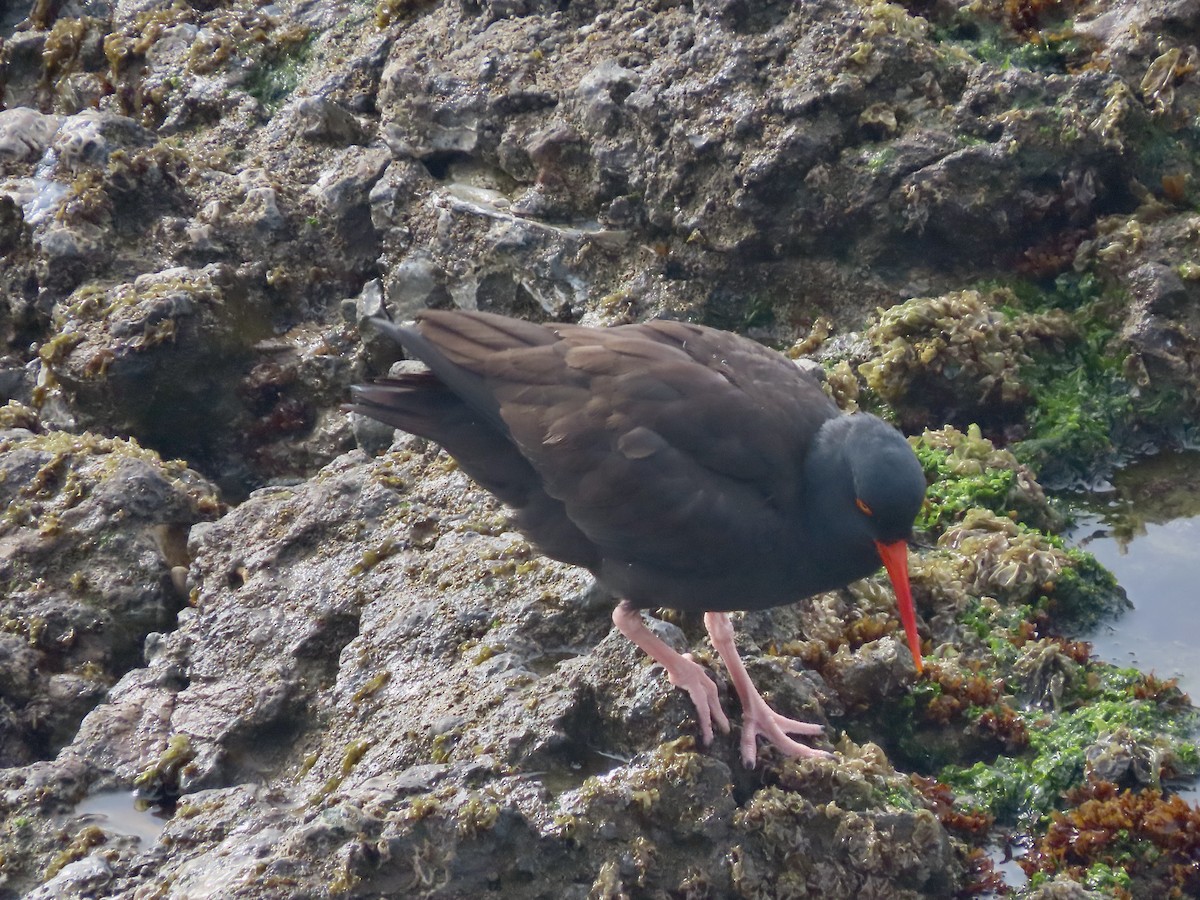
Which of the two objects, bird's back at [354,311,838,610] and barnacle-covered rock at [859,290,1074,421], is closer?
bird's back at [354,311,838,610]

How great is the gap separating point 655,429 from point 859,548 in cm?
80

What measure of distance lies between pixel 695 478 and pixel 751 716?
0.81 m

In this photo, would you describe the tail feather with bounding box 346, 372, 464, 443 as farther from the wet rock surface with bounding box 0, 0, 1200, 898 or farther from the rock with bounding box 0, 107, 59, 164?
the rock with bounding box 0, 107, 59, 164

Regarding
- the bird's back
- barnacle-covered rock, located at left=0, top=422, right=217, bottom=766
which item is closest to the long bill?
the bird's back

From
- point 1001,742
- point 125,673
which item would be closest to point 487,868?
point 1001,742

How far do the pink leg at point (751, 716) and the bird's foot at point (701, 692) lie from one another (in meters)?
0.08

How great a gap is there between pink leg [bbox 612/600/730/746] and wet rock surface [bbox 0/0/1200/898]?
106 mm

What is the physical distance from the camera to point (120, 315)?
6484 millimetres

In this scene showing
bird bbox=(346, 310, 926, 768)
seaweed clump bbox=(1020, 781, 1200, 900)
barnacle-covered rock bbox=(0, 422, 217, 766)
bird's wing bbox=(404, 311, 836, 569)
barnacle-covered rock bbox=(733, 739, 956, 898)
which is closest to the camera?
barnacle-covered rock bbox=(733, 739, 956, 898)

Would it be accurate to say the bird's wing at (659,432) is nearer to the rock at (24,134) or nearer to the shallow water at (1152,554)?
the shallow water at (1152,554)

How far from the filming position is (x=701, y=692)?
378cm

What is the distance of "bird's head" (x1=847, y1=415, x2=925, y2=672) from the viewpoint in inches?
148

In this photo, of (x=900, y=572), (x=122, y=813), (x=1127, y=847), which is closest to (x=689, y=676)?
(x=900, y=572)

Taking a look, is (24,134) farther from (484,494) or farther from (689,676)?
(689,676)
